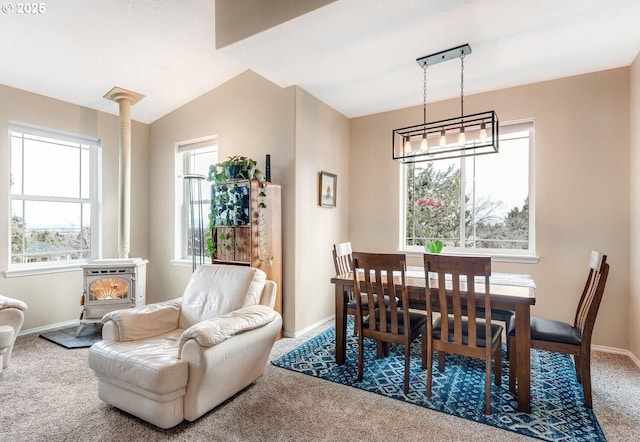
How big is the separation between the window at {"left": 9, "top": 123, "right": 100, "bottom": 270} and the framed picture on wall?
2.98m

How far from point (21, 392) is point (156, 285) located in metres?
2.53

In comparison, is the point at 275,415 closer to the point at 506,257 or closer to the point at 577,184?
the point at 506,257

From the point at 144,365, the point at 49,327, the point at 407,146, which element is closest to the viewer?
the point at 144,365

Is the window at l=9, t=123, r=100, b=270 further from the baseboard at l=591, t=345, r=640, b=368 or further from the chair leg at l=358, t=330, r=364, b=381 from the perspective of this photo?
the baseboard at l=591, t=345, r=640, b=368

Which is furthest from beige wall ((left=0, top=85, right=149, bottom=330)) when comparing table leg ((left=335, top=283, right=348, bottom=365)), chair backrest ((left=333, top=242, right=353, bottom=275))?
table leg ((left=335, top=283, right=348, bottom=365))

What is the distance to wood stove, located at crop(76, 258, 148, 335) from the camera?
373 centimetres

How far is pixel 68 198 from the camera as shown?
4254 millimetres

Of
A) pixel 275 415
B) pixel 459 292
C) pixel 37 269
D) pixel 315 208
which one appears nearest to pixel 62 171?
pixel 37 269

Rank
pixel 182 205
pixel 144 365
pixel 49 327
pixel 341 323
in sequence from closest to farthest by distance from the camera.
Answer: pixel 144 365, pixel 341 323, pixel 49 327, pixel 182 205

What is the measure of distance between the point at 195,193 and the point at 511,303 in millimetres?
4010

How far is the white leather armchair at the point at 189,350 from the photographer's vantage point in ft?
6.52

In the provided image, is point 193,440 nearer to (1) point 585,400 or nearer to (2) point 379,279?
(2) point 379,279

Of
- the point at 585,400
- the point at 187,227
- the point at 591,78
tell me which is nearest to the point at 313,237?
the point at 187,227

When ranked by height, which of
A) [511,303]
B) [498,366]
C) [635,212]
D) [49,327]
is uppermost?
[635,212]
